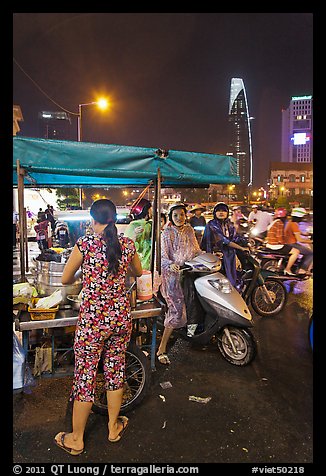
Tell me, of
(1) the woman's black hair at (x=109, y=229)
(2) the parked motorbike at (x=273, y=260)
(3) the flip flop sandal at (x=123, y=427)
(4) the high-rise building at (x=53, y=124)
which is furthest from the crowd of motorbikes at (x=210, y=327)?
(4) the high-rise building at (x=53, y=124)

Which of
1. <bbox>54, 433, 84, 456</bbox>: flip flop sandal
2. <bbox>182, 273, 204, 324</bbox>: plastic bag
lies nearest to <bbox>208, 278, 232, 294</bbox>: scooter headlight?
<bbox>182, 273, 204, 324</bbox>: plastic bag

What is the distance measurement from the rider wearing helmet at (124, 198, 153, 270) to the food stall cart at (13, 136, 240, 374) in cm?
59

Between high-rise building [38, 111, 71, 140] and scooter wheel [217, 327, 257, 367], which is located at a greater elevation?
high-rise building [38, 111, 71, 140]

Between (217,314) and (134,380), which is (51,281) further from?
(217,314)

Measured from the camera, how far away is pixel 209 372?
3867 mm

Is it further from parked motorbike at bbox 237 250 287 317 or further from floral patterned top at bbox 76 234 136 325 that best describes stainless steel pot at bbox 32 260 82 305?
parked motorbike at bbox 237 250 287 317

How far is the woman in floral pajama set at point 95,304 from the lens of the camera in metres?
2.52

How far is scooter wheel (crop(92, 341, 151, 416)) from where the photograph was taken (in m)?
3.08

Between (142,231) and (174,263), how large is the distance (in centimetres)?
82

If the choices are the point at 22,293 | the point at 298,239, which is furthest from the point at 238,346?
the point at 298,239
